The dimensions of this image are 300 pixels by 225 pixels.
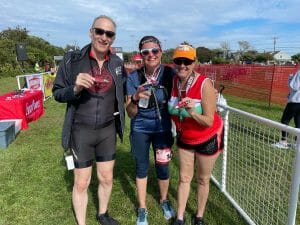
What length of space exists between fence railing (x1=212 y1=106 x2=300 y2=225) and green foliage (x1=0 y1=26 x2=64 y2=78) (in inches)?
1069

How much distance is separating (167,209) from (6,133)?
433cm

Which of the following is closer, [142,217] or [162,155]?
[162,155]

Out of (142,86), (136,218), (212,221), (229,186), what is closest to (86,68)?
(142,86)

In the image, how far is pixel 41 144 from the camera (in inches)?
267

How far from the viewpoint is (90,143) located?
3078 mm

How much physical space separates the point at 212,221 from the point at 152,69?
193 centimetres

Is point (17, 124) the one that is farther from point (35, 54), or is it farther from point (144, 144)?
point (35, 54)

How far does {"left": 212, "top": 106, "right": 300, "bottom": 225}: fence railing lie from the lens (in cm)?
339

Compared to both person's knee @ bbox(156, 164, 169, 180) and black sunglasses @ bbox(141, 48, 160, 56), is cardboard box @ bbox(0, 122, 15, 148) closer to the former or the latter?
person's knee @ bbox(156, 164, 169, 180)

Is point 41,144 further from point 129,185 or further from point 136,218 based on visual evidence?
point 136,218

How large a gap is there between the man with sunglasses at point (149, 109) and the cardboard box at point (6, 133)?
13.5 feet

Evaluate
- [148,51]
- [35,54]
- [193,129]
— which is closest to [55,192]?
[193,129]

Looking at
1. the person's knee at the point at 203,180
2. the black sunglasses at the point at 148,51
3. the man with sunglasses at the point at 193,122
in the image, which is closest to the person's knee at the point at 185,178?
the man with sunglasses at the point at 193,122

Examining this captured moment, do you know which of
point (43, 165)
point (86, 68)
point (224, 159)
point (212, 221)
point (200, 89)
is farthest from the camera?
point (43, 165)
